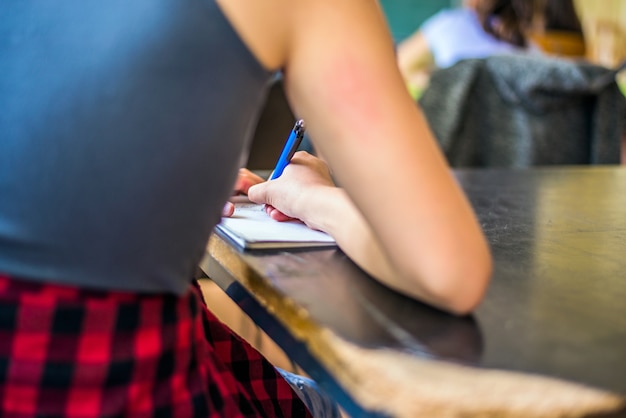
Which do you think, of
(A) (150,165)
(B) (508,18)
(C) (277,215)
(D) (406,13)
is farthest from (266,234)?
(D) (406,13)

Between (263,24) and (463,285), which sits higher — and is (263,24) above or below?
above

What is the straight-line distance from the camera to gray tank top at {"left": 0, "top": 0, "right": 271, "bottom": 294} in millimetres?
467

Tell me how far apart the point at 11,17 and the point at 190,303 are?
0.73ft

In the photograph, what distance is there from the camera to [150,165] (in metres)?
0.48

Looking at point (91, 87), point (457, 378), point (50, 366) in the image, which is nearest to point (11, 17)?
point (91, 87)

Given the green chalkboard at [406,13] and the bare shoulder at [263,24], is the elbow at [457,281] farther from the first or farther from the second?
the green chalkboard at [406,13]

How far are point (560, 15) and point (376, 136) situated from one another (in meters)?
2.49

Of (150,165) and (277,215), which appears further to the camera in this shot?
(277,215)

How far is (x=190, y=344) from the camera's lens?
536 millimetres

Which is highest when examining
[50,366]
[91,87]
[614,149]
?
[91,87]

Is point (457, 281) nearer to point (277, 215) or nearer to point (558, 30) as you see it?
point (277, 215)

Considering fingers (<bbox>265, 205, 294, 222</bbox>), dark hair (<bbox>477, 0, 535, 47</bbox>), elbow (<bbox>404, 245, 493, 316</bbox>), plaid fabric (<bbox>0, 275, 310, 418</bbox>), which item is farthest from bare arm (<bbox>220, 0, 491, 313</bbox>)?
dark hair (<bbox>477, 0, 535, 47</bbox>)

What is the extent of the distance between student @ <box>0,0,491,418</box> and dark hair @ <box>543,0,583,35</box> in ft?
7.93

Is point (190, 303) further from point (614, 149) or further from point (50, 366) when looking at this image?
point (614, 149)
